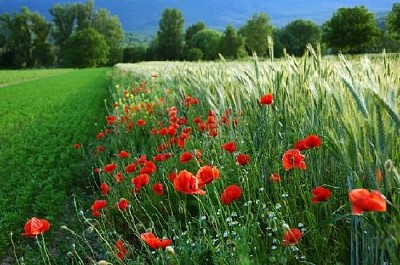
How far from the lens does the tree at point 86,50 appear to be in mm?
88125

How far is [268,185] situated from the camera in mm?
3449

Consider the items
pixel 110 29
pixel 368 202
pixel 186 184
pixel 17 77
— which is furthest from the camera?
pixel 110 29

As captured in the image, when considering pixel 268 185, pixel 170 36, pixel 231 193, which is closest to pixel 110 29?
pixel 170 36

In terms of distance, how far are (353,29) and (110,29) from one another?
212ft

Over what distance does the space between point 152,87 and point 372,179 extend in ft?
29.1

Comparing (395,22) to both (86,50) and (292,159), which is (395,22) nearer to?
(292,159)

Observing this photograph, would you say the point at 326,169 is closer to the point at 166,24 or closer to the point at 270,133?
the point at 270,133

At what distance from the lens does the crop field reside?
1804 mm

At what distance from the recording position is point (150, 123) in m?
7.65

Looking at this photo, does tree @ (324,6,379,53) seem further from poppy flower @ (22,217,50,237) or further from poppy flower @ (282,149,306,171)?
poppy flower @ (22,217,50,237)

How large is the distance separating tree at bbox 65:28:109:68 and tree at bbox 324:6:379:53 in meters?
46.9

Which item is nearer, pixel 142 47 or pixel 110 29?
pixel 142 47

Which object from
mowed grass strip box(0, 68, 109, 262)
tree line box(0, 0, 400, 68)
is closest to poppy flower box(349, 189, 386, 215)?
mowed grass strip box(0, 68, 109, 262)

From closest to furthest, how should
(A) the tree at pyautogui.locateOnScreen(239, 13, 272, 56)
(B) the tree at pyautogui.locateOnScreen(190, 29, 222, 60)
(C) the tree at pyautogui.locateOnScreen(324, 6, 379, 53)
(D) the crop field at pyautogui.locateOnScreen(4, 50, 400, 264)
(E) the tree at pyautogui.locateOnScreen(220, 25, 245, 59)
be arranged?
(D) the crop field at pyautogui.locateOnScreen(4, 50, 400, 264)
(C) the tree at pyautogui.locateOnScreen(324, 6, 379, 53)
(E) the tree at pyautogui.locateOnScreen(220, 25, 245, 59)
(B) the tree at pyautogui.locateOnScreen(190, 29, 222, 60)
(A) the tree at pyautogui.locateOnScreen(239, 13, 272, 56)
